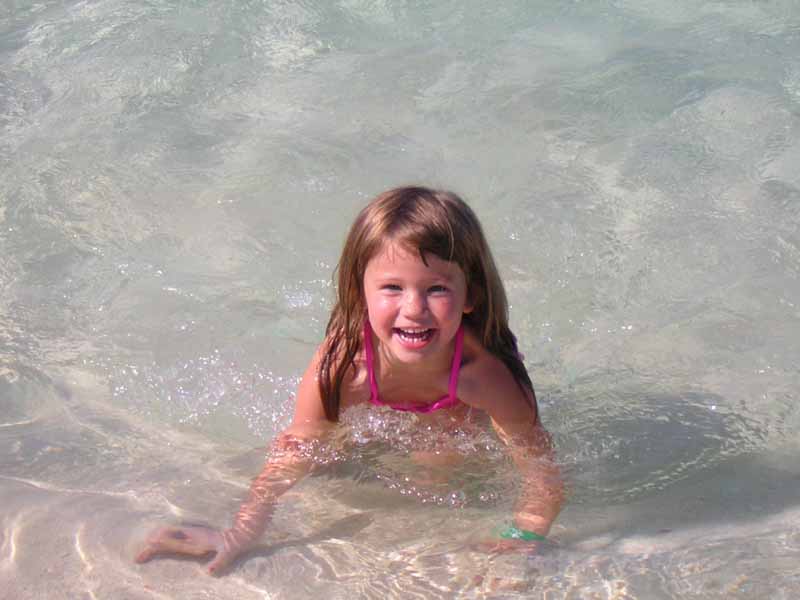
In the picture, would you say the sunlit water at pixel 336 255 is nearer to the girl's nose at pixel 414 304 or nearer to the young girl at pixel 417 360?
the young girl at pixel 417 360

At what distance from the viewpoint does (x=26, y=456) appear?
3.09 m

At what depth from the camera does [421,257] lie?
2717 millimetres

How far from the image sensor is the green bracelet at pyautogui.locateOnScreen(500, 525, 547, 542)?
2773 mm

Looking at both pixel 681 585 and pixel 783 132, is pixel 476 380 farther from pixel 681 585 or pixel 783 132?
pixel 783 132

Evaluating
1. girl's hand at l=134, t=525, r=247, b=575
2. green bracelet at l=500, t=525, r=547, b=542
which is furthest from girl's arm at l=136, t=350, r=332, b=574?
green bracelet at l=500, t=525, r=547, b=542

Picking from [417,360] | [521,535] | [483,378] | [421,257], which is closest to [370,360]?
[417,360]

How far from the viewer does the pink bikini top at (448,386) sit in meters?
3.03

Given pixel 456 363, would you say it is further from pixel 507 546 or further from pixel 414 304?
pixel 507 546

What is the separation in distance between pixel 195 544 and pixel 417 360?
781 mm

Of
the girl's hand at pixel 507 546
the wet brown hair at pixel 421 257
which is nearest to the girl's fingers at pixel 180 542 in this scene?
the wet brown hair at pixel 421 257

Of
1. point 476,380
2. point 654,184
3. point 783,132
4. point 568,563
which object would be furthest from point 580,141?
point 568,563

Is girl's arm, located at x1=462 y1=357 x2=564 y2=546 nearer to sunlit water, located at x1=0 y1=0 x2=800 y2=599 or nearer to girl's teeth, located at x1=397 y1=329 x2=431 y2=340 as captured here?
sunlit water, located at x1=0 y1=0 x2=800 y2=599

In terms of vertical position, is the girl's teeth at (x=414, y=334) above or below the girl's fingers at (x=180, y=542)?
above

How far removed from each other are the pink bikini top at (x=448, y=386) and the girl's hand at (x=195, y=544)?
61 cm
